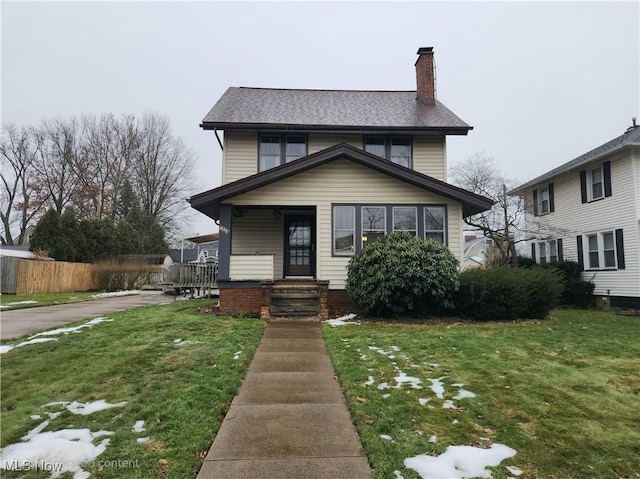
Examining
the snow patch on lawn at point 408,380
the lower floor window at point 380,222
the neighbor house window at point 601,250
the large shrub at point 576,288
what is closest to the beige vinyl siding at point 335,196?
the lower floor window at point 380,222

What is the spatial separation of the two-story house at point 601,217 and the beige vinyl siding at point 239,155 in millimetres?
13832

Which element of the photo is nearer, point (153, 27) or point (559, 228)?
point (559, 228)

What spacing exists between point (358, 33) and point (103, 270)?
26.5m

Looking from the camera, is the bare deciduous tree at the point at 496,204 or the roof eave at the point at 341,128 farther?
the bare deciduous tree at the point at 496,204

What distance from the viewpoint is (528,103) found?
47.4 m

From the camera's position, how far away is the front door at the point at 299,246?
13625 millimetres

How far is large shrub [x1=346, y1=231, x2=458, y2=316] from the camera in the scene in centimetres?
958

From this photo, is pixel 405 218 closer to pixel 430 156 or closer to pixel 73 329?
pixel 430 156

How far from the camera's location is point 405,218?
1193 cm

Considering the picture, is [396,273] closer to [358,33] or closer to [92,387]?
[92,387]

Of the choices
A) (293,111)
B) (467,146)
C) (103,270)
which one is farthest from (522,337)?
(467,146)

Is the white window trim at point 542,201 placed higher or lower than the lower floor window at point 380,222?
higher

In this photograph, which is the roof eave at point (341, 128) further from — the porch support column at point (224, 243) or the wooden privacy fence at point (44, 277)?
the wooden privacy fence at point (44, 277)

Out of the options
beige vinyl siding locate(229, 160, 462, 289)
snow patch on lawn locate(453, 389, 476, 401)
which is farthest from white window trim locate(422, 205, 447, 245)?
snow patch on lawn locate(453, 389, 476, 401)
